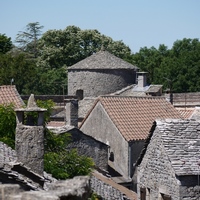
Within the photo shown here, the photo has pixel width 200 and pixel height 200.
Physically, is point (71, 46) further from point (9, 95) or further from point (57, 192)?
point (57, 192)

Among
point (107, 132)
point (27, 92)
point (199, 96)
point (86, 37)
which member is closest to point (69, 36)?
point (86, 37)

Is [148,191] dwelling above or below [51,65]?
below

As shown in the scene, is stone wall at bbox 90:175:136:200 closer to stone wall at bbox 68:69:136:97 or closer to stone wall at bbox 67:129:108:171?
stone wall at bbox 67:129:108:171

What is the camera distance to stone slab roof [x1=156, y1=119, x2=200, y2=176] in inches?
621

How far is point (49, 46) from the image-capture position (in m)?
98.3

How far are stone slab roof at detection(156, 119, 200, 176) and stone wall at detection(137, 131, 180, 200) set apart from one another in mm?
206

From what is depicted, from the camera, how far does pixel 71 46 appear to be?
96.7 m

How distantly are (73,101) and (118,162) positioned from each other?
12.4 feet

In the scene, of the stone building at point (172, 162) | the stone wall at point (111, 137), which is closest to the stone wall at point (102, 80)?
the stone wall at point (111, 137)

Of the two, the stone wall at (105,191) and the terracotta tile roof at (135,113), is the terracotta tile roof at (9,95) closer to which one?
the stone wall at (105,191)

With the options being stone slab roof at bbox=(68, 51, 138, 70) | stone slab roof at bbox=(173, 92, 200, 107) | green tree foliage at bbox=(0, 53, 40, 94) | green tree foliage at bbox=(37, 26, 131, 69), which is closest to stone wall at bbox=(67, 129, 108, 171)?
stone slab roof at bbox=(173, 92, 200, 107)

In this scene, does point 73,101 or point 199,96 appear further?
point 199,96

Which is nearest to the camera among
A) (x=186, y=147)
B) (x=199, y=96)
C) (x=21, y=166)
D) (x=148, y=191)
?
(x=21, y=166)

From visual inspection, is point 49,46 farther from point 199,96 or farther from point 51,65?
point 199,96
